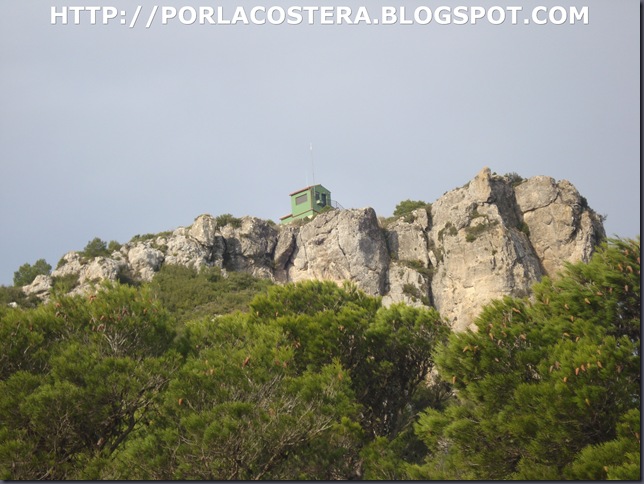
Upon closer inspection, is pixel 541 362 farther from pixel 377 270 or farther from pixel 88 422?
pixel 377 270

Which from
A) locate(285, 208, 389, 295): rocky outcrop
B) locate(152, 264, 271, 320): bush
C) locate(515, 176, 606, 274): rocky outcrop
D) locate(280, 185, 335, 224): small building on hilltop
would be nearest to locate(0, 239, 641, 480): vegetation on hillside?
locate(152, 264, 271, 320): bush

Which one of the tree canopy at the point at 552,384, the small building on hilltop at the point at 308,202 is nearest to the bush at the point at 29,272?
the small building on hilltop at the point at 308,202

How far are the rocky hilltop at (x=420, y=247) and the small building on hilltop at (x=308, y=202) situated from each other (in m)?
3.53

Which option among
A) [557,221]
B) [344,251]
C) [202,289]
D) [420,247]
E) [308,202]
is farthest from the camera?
[308,202]

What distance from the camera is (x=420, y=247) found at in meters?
56.4

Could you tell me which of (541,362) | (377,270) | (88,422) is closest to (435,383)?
(541,362)

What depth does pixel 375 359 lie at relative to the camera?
2175 centimetres

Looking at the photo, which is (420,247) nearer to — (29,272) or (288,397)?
(29,272)

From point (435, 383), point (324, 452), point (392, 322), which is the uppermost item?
point (392, 322)

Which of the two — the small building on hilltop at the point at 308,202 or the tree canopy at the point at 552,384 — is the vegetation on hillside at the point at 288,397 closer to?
the tree canopy at the point at 552,384

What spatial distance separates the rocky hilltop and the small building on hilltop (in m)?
3.53

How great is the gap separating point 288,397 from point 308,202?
48992mm

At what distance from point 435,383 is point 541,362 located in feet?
28.3

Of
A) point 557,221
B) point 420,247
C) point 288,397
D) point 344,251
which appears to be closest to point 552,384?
point 288,397
